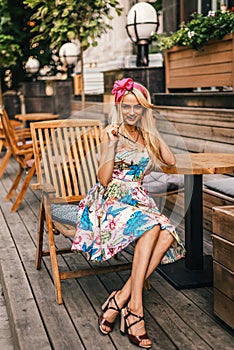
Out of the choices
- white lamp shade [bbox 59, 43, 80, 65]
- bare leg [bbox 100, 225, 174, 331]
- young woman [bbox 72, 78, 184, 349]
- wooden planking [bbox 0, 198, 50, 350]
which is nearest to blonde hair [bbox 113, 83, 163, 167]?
young woman [bbox 72, 78, 184, 349]

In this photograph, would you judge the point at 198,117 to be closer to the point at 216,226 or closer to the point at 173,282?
the point at 173,282

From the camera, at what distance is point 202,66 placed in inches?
230

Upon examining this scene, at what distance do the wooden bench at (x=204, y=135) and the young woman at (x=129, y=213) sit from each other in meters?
1.06

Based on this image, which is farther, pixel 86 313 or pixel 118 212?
pixel 86 313

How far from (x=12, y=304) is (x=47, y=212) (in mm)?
536

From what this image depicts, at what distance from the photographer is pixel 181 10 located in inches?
302

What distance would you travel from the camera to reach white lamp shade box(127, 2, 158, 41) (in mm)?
6773

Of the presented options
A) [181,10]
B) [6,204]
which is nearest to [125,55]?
[181,10]

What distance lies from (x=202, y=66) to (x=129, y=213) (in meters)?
3.27

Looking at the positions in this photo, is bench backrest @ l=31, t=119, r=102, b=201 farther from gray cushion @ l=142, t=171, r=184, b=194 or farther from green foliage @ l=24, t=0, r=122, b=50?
green foliage @ l=24, t=0, r=122, b=50

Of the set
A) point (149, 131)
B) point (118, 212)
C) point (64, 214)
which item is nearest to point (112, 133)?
point (149, 131)

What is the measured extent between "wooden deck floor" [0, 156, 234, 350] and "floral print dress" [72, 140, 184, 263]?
1.02 ft

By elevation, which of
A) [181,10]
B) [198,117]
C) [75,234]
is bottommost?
[75,234]

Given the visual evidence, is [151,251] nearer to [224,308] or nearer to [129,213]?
[129,213]
